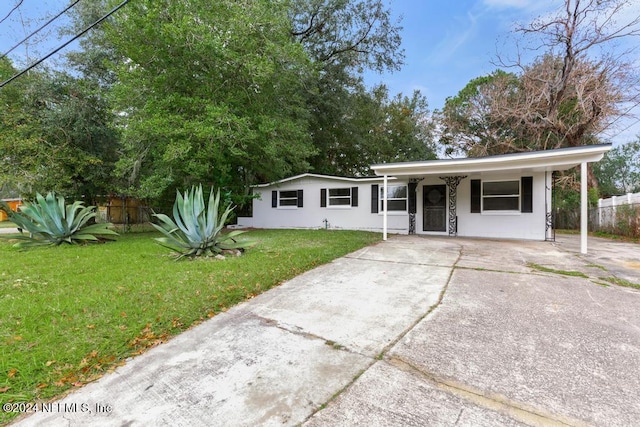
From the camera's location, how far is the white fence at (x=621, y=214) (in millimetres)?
10375

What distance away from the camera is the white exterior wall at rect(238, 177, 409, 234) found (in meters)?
11.8

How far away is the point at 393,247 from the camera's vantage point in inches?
302

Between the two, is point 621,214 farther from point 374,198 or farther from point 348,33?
point 348,33

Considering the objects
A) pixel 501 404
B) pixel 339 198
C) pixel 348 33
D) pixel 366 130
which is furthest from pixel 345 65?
pixel 501 404

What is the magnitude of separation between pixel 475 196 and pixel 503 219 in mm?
1149

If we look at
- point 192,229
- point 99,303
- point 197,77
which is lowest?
point 99,303

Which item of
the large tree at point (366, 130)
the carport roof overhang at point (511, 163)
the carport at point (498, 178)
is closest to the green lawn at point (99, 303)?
the carport roof overhang at point (511, 163)

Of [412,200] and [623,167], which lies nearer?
[412,200]

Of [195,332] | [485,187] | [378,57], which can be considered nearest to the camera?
[195,332]

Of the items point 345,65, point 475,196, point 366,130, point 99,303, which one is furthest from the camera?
point 366,130

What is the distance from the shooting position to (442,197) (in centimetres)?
1074

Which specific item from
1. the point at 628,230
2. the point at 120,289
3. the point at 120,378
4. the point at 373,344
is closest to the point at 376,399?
the point at 373,344

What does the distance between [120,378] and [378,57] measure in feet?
53.4

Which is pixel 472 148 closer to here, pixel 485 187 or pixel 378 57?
pixel 378 57
